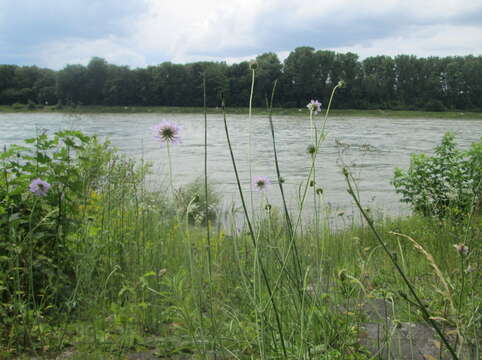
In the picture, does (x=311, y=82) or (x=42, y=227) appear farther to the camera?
(x=311, y=82)

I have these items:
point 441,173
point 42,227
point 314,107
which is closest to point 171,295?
point 42,227

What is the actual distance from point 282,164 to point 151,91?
54.9 metres

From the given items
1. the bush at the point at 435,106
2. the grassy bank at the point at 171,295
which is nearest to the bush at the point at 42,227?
the grassy bank at the point at 171,295

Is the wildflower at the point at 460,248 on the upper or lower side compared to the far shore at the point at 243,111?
lower

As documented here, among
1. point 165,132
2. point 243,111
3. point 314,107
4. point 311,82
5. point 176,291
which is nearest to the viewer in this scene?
point 165,132

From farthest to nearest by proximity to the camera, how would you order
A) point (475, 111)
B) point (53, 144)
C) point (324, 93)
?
1. point (475, 111)
2. point (324, 93)
3. point (53, 144)

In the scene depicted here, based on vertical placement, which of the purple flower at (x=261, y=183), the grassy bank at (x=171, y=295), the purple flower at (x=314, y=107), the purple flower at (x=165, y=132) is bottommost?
the grassy bank at (x=171, y=295)

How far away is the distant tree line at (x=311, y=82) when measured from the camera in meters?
59.7

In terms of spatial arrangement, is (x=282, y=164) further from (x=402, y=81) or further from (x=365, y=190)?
(x=402, y=81)

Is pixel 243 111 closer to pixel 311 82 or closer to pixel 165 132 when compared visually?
pixel 311 82

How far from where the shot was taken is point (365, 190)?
1312 centimetres

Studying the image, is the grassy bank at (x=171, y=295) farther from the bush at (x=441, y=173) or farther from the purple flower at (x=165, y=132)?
the bush at (x=441, y=173)

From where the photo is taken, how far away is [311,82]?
53.8m

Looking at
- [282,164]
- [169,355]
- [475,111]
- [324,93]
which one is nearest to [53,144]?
[169,355]
